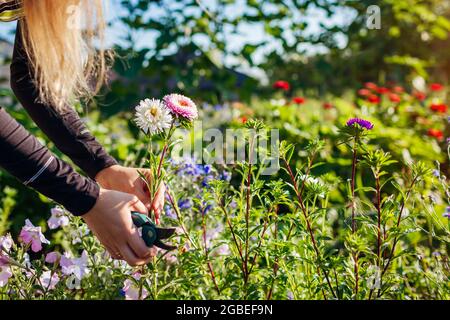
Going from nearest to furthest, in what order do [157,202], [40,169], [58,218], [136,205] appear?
[40,169] < [136,205] < [157,202] < [58,218]

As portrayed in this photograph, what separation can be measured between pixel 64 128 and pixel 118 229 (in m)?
0.44

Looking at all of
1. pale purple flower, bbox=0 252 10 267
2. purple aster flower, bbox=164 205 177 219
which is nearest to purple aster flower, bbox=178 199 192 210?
purple aster flower, bbox=164 205 177 219

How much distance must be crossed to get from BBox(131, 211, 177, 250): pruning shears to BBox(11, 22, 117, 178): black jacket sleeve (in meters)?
0.35

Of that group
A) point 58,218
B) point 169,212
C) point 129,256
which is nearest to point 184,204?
point 169,212

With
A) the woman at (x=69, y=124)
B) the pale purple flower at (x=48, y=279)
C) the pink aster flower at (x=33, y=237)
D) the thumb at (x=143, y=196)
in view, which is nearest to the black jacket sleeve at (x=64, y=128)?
the woman at (x=69, y=124)

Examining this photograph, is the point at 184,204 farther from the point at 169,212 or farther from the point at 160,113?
the point at 160,113

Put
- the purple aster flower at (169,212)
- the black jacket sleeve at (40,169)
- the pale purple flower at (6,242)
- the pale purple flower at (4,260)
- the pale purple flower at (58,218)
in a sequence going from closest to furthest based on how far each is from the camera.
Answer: the black jacket sleeve at (40,169), the pale purple flower at (4,260), the pale purple flower at (6,242), the pale purple flower at (58,218), the purple aster flower at (169,212)

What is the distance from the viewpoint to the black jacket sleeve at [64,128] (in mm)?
1370

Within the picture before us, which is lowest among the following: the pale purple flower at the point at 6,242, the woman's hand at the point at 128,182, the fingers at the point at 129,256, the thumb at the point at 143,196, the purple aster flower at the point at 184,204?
the purple aster flower at the point at 184,204

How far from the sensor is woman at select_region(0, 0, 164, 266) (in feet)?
3.43

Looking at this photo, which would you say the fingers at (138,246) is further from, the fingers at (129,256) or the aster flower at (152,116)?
the aster flower at (152,116)

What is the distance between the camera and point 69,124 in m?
1.38

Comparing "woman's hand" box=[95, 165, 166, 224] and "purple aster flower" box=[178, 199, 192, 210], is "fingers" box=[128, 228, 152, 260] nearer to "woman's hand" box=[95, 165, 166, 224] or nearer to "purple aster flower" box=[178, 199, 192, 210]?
"woman's hand" box=[95, 165, 166, 224]
